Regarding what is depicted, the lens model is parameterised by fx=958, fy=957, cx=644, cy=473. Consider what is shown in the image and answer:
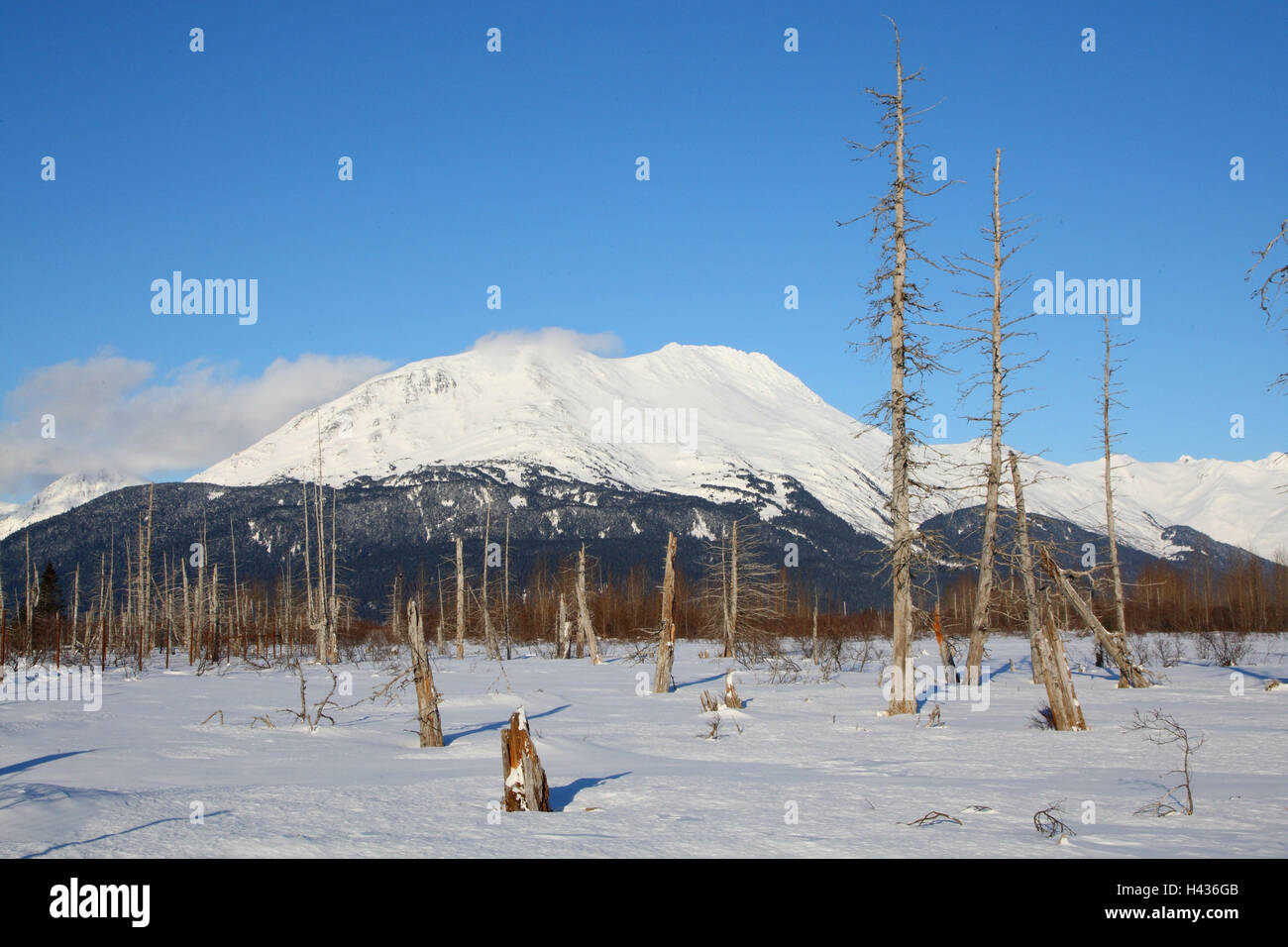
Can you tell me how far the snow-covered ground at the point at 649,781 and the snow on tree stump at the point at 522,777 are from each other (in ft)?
0.91

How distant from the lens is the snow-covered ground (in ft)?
24.1

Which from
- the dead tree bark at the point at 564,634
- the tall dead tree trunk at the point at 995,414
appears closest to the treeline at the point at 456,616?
the dead tree bark at the point at 564,634

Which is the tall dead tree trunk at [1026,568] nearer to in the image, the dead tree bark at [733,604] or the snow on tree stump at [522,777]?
the snow on tree stump at [522,777]

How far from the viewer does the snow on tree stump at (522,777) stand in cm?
880

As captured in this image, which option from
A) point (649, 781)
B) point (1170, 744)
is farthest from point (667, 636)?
point (649, 781)

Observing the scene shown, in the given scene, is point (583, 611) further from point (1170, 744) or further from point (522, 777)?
point (522, 777)

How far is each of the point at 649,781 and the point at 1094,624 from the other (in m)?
14.6

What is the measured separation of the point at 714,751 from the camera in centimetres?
1415

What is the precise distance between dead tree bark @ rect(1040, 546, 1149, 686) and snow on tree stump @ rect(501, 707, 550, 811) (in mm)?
12102

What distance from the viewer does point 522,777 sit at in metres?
8.87
